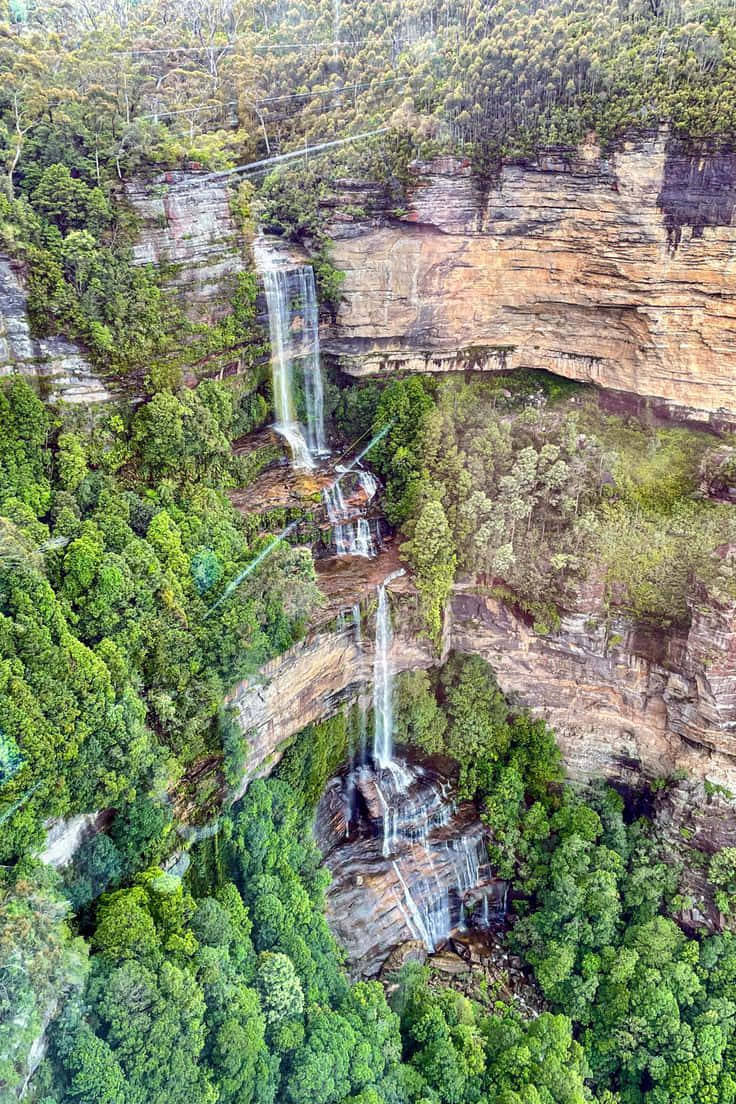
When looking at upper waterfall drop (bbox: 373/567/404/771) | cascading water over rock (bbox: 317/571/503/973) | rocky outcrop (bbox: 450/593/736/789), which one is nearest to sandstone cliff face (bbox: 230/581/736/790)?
rocky outcrop (bbox: 450/593/736/789)

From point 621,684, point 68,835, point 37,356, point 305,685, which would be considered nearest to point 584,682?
point 621,684

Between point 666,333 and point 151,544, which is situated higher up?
point 666,333

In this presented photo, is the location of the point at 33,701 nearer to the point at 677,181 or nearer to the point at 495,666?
the point at 495,666

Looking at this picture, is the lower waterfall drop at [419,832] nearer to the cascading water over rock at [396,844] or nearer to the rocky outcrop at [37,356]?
the cascading water over rock at [396,844]

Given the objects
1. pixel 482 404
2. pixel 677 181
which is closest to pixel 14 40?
pixel 482 404

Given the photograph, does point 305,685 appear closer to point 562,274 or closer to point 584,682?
point 584,682
